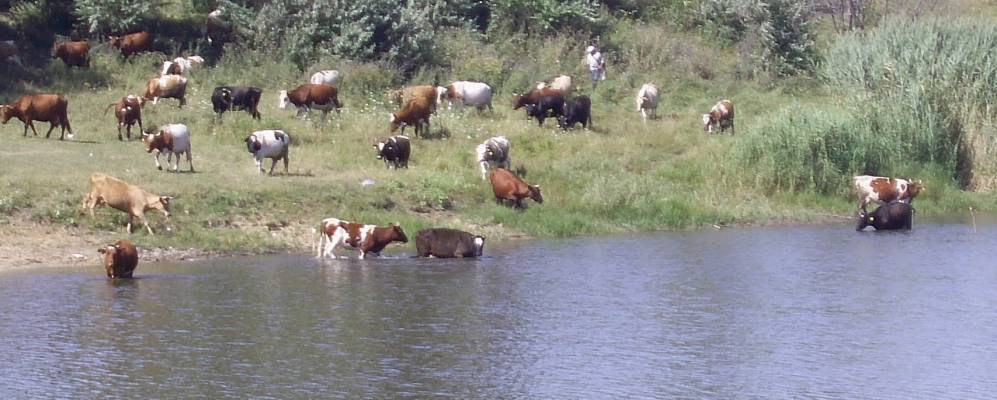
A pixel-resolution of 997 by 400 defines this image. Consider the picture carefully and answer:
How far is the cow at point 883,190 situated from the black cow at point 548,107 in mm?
7059

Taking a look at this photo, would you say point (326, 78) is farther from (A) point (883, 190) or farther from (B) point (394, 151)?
(A) point (883, 190)

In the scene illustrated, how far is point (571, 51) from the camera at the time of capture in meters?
42.8

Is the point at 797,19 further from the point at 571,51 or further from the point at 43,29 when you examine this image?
the point at 43,29

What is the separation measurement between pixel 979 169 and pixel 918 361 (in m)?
19.8

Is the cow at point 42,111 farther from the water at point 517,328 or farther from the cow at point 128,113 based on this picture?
the water at point 517,328

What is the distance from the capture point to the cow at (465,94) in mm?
34781

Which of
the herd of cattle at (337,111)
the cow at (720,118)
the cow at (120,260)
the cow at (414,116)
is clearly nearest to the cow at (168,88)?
the herd of cattle at (337,111)

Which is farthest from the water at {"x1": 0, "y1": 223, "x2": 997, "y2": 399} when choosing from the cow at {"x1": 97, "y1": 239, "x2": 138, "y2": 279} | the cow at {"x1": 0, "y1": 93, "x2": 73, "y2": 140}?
the cow at {"x1": 0, "y1": 93, "x2": 73, "y2": 140}

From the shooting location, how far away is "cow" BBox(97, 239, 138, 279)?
20.1 meters

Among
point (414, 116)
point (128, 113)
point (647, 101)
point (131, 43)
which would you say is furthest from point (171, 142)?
point (647, 101)

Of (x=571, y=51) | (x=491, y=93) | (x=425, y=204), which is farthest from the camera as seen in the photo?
(x=571, y=51)

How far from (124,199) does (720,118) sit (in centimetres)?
1740

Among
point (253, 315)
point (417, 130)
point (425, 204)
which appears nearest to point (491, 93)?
point (417, 130)

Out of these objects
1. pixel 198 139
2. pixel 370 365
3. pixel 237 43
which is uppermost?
pixel 237 43
